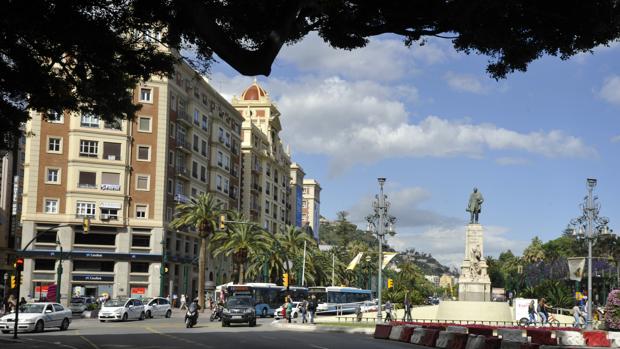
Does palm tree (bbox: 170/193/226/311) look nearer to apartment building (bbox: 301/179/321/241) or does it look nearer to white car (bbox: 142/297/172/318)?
white car (bbox: 142/297/172/318)

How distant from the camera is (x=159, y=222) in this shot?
242ft

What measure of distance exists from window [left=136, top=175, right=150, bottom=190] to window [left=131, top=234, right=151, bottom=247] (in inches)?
181

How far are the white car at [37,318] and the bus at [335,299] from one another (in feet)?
104

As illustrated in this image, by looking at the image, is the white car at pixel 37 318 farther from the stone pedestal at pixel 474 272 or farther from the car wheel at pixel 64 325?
the stone pedestal at pixel 474 272

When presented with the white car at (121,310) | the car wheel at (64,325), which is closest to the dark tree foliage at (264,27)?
the car wheel at (64,325)

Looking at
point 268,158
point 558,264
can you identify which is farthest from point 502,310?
point 268,158

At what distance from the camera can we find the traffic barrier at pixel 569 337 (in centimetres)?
2831

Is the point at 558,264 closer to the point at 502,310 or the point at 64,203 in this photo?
the point at 502,310

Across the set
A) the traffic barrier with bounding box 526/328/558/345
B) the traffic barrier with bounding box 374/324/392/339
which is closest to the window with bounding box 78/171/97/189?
the traffic barrier with bounding box 374/324/392/339

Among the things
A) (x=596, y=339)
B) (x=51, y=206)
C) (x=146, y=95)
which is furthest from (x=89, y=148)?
(x=596, y=339)

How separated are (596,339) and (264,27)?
65.8 feet

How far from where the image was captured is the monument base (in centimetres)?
5234

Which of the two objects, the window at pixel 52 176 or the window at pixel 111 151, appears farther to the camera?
the window at pixel 111 151

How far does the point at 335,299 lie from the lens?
6731 centimetres
